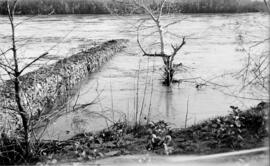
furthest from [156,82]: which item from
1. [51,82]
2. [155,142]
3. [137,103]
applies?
[155,142]

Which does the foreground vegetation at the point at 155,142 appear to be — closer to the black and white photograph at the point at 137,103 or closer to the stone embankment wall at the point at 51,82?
the black and white photograph at the point at 137,103

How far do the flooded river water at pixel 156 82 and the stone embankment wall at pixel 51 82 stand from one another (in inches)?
12.4

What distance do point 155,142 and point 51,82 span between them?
12.4 ft

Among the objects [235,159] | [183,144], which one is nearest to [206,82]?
[183,144]

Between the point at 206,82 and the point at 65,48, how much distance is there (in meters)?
7.21

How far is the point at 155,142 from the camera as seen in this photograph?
457 cm

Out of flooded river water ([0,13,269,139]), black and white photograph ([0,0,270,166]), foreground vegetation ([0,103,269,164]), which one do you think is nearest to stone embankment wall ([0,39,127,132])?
black and white photograph ([0,0,270,166])

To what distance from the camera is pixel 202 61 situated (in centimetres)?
1160

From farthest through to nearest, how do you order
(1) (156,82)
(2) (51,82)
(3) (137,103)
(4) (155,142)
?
(1) (156,82) < (2) (51,82) < (3) (137,103) < (4) (155,142)

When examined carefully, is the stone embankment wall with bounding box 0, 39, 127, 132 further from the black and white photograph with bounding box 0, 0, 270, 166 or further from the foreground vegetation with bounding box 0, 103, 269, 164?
the foreground vegetation with bounding box 0, 103, 269, 164

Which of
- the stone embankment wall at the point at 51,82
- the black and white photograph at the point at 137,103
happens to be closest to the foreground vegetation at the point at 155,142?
the black and white photograph at the point at 137,103

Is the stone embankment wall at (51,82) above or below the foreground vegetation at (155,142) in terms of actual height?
above

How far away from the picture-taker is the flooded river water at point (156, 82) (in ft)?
21.7

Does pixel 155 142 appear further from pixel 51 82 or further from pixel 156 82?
pixel 156 82
